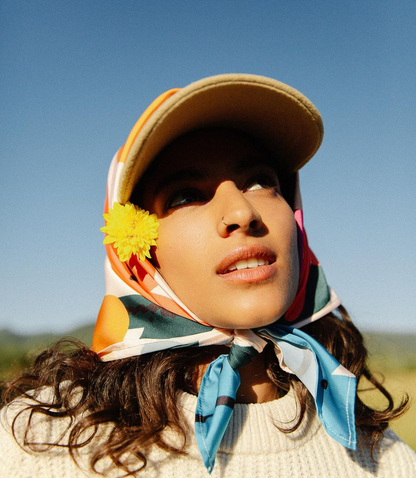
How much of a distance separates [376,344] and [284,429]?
1070 mm

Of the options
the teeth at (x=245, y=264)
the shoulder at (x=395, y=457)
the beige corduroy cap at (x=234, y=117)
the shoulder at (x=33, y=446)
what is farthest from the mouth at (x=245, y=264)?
the shoulder at (x=395, y=457)

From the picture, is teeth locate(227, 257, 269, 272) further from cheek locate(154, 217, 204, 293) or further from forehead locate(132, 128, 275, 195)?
forehead locate(132, 128, 275, 195)

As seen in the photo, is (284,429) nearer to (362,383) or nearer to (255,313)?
(255,313)

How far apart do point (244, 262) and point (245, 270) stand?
0.03m

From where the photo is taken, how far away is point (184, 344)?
1746 millimetres

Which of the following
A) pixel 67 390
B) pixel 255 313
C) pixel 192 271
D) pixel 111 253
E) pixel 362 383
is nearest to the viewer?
pixel 255 313

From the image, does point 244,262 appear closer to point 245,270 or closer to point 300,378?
point 245,270

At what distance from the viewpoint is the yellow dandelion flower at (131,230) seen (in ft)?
6.02

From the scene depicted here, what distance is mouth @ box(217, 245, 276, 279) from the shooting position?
1.63m

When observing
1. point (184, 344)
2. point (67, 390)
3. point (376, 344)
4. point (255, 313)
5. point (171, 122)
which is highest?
point (171, 122)

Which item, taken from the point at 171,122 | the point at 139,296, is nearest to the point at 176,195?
the point at 171,122

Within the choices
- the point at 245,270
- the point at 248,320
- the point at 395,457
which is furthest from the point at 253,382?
the point at 395,457

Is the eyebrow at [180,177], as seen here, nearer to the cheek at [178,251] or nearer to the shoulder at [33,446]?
the cheek at [178,251]

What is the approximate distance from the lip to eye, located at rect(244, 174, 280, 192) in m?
0.38
